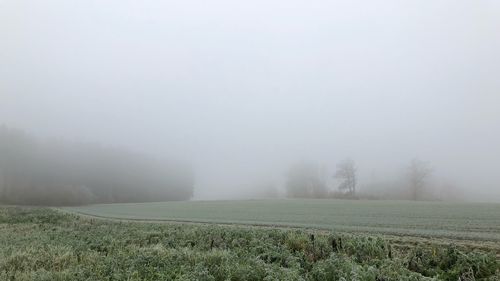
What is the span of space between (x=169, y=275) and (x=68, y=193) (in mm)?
108678

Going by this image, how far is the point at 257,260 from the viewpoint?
566 inches

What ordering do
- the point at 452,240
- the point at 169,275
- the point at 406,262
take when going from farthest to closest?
the point at 452,240 < the point at 406,262 < the point at 169,275

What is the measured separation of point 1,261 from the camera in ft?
50.8

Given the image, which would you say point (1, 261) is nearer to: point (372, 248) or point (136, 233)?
point (136, 233)

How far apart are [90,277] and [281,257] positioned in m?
7.39

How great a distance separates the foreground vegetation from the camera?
Result: 1258cm

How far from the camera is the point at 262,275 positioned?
12.7 metres

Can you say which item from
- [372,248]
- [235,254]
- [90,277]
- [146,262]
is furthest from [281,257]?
[90,277]

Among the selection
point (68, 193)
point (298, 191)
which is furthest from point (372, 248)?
point (68, 193)

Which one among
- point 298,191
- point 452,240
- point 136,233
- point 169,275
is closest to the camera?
point 169,275

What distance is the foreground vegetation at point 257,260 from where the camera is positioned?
12578mm

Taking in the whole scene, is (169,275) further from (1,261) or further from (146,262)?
(1,261)

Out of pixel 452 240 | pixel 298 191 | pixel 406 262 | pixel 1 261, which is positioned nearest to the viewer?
pixel 406 262

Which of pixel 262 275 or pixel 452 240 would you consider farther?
pixel 452 240
